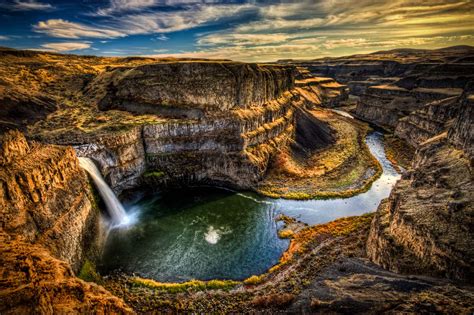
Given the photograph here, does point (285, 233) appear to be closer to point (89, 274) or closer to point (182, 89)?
point (89, 274)

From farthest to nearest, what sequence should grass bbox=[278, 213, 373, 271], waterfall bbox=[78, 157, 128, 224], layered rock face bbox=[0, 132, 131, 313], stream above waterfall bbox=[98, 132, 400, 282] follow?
waterfall bbox=[78, 157, 128, 224] < grass bbox=[278, 213, 373, 271] < stream above waterfall bbox=[98, 132, 400, 282] < layered rock face bbox=[0, 132, 131, 313]

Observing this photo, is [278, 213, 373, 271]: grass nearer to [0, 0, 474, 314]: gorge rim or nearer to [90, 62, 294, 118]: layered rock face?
[0, 0, 474, 314]: gorge rim

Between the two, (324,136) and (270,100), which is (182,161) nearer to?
(270,100)

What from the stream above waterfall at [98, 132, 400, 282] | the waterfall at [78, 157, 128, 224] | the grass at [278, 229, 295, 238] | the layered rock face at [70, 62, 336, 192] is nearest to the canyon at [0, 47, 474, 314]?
the layered rock face at [70, 62, 336, 192]

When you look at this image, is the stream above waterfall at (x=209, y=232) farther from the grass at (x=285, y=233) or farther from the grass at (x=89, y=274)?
the grass at (x=89, y=274)

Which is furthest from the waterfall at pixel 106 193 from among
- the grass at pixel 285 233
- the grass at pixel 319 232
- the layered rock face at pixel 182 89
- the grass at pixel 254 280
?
the grass at pixel 319 232

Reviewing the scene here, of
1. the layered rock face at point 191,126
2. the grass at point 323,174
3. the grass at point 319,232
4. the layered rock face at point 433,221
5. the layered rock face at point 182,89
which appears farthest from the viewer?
the layered rock face at point 182,89
